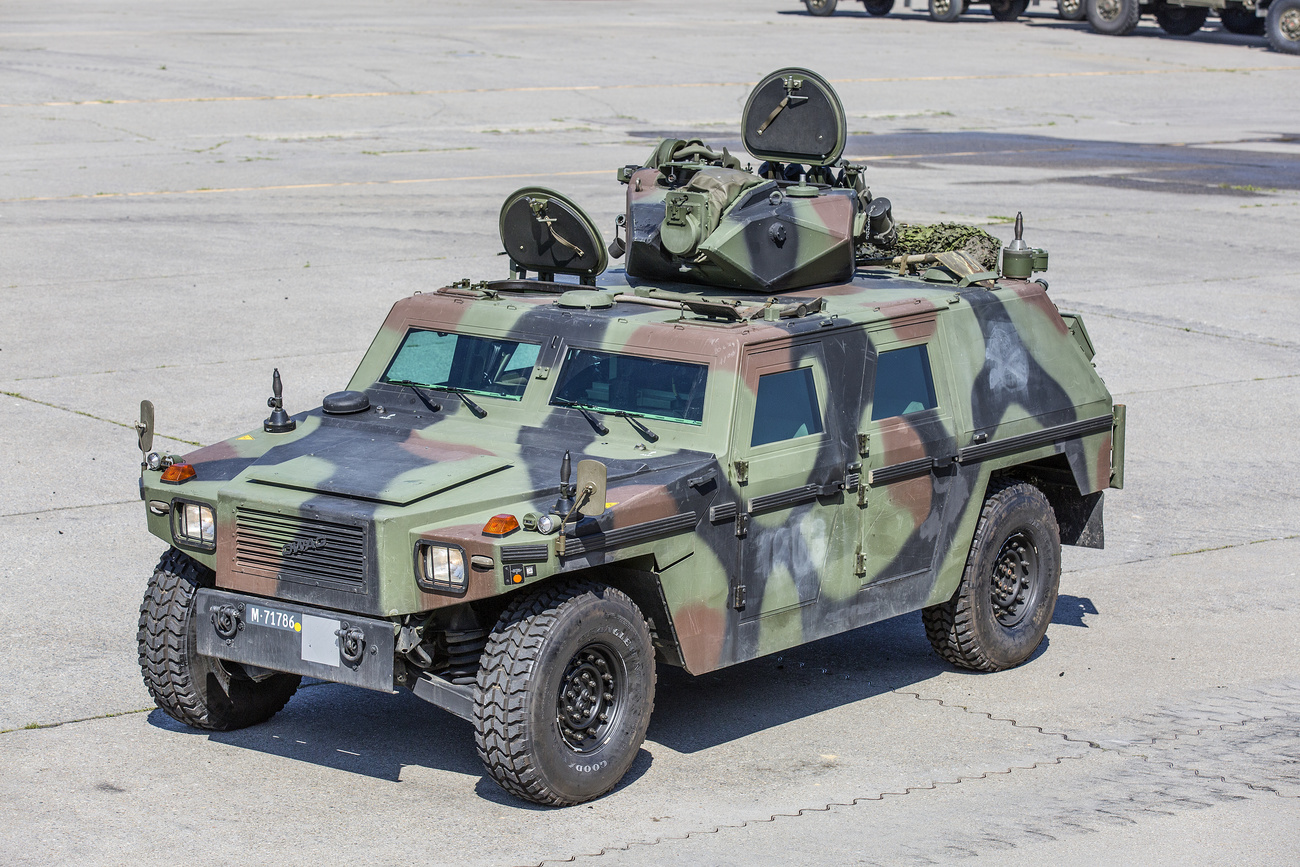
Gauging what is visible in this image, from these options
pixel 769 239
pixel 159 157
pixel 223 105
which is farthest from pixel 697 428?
pixel 223 105

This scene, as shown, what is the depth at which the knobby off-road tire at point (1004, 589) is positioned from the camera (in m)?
9.22

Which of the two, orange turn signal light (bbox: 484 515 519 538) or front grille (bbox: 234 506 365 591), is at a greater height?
orange turn signal light (bbox: 484 515 519 538)

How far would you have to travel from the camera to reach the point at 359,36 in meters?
42.7

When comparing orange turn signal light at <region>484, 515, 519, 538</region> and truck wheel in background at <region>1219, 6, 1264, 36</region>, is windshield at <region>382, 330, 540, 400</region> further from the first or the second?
truck wheel in background at <region>1219, 6, 1264, 36</region>

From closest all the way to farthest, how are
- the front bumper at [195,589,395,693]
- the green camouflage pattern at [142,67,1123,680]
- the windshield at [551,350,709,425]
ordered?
the front bumper at [195,589,395,693], the green camouflage pattern at [142,67,1123,680], the windshield at [551,350,709,425]

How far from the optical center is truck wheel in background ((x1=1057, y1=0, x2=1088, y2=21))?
4959 centimetres

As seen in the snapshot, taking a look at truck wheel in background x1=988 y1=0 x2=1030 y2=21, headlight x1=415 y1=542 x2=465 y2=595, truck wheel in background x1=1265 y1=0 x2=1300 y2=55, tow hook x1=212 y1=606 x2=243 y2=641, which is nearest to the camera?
headlight x1=415 y1=542 x2=465 y2=595

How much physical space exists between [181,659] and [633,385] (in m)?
2.32

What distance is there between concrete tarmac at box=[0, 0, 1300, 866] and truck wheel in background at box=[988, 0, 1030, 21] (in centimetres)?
1015

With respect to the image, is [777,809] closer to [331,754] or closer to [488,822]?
[488,822]

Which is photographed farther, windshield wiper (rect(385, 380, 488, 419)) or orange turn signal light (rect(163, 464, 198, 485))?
windshield wiper (rect(385, 380, 488, 419))

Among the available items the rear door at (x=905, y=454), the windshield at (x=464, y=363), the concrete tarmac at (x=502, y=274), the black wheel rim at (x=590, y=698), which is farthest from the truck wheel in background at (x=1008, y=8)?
the black wheel rim at (x=590, y=698)

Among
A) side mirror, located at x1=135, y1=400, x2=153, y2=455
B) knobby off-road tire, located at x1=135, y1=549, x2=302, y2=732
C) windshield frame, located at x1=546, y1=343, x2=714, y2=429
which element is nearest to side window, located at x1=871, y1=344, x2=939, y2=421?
windshield frame, located at x1=546, y1=343, x2=714, y2=429

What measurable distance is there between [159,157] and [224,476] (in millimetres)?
21085
